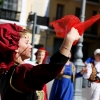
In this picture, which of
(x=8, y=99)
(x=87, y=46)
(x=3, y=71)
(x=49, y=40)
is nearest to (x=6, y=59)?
(x=3, y=71)

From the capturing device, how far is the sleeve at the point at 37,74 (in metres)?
2.12

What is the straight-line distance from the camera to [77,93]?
8.98 meters

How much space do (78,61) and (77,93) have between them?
4.41 ft

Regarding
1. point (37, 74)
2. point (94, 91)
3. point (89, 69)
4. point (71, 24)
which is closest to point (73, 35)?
point (71, 24)

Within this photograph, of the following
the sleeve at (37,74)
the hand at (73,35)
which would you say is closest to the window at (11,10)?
the sleeve at (37,74)

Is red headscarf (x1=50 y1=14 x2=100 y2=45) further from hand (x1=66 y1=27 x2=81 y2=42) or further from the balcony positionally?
the balcony

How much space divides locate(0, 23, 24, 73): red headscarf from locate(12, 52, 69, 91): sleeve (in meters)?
0.13

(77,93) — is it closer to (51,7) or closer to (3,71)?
(3,71)

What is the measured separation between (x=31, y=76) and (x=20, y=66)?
238 millimetres

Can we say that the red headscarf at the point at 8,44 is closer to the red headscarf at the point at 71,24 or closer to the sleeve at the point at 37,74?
the sleeve at the point at 37,74

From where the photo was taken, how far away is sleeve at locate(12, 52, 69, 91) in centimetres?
212

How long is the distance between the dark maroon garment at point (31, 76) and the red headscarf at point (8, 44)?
0.25 feet

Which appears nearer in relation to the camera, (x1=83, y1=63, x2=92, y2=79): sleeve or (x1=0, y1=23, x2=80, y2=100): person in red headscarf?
(x1=0, y1=23, x2=80, y2=100): person in red headscarf

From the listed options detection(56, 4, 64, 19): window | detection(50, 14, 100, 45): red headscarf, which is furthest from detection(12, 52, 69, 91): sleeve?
detection(56, 4, 64, 19): window
